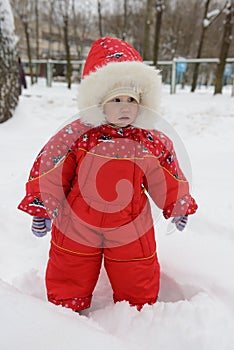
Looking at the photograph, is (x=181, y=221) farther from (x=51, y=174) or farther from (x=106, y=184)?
(x=51, y=174)

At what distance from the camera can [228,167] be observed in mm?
3160

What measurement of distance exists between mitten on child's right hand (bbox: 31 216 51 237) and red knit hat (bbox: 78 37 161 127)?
1.44ft

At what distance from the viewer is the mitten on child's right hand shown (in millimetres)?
1321

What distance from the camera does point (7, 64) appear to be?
4.80m

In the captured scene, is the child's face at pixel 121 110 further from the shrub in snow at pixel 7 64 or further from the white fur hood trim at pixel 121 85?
the shrub in snow at pixel 7 64

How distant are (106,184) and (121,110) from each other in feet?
0.94

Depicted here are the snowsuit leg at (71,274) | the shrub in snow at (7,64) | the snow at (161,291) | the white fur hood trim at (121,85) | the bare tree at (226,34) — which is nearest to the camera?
the snow at (161,291)

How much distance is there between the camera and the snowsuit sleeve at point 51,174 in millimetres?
1284

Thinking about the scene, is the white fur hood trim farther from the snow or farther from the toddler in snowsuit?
the snow

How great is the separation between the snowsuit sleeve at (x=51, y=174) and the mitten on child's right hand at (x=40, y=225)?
0.10 ft

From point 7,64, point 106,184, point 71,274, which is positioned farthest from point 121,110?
point 7,64

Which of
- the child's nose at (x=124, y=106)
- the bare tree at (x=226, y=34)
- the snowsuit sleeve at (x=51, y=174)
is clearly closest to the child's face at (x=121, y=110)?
the child's nose at (x=124, y=106)

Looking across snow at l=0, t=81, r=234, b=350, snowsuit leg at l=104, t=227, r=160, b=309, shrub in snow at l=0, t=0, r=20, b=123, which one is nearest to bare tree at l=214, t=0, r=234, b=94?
shrub in snow at l=0, t=0, r=20, b=123

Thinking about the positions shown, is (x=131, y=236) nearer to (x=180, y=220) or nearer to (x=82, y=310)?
(x=180, y=220)
